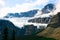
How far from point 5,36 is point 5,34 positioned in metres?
0.62

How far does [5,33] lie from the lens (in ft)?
197

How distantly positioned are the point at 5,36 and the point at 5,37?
0.27 metres

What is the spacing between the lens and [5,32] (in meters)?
60.1

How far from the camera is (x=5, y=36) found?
60.6 m

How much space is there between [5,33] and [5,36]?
3.00 feet

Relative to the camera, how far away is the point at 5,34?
6028 cm

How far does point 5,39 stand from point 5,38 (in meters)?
0.52

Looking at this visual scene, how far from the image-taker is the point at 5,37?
60500 millimetres

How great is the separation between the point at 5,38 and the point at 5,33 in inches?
53.7

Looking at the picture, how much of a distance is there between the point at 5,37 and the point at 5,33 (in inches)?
44.5

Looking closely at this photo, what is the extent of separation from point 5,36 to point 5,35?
287 millimetres

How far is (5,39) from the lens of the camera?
60.0m

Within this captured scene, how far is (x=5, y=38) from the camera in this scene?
60.4 metres

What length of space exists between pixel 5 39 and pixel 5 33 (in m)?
1.57
